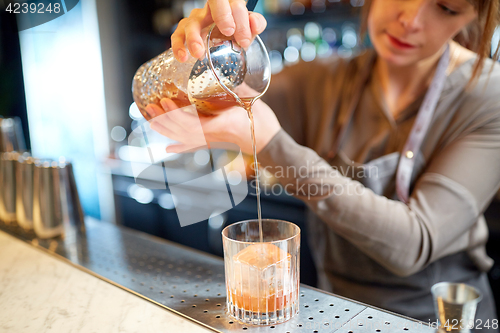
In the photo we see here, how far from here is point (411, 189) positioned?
1198 mm

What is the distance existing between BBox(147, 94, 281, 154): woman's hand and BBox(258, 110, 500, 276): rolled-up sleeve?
3cm

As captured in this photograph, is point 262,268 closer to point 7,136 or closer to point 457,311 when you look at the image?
point 457,311

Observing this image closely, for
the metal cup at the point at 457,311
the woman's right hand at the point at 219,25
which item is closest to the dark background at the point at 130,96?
the metal cup at the point at 457,311

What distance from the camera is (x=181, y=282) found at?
35.8 inches

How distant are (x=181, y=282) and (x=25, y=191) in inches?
23.8

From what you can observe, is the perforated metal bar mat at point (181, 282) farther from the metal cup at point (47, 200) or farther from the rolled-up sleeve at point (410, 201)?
the rolled-up sleeve at point (410, 201)

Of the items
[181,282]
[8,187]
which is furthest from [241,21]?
[8,187]

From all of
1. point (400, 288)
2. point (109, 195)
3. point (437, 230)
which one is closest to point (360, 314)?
point (437, 230)

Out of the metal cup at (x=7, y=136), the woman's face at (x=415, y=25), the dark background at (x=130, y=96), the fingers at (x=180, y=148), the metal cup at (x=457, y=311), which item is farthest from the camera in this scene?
the dark background at (x=130, y=96)

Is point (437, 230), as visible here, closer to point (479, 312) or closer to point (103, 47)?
point (479, 312)

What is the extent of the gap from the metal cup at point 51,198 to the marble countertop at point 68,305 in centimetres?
16

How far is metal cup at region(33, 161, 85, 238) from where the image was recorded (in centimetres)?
117

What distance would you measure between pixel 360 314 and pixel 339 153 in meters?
0.63

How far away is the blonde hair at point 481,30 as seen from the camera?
973mm
